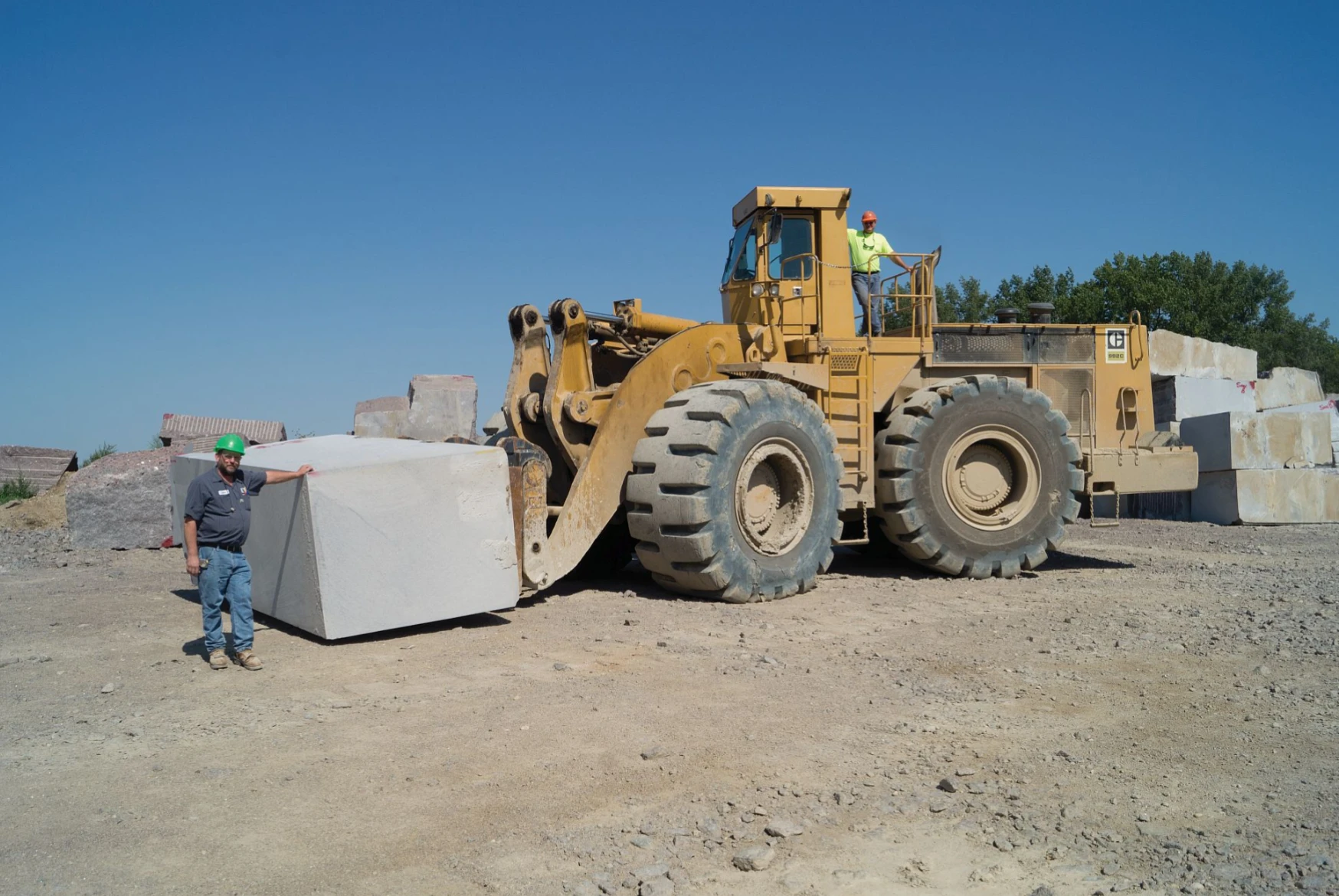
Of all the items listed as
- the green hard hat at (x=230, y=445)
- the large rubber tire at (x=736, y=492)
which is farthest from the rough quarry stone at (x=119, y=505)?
the large rubber tire at (x=736, y=492)

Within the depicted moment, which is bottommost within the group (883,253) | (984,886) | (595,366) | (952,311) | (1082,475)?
(984,886)

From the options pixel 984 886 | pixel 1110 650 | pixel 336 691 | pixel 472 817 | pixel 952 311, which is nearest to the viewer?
pixel 984 886

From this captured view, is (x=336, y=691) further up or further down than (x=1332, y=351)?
further down

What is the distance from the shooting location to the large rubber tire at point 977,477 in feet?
33.0

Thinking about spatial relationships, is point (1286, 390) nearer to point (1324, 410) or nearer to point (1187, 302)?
point (1324, 410)

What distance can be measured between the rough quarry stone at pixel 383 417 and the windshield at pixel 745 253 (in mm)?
6908

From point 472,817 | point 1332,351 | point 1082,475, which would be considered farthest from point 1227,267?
point 472,817

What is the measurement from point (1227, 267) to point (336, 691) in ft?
138

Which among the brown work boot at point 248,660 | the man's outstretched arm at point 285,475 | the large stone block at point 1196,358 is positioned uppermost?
the large stone block at point 1196,358

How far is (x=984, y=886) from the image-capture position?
141 inches

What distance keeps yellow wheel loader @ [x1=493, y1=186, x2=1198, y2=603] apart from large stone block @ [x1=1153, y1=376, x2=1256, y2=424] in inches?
282

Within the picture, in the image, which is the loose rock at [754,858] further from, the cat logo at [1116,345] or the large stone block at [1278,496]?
the large stone block at [1278,496]

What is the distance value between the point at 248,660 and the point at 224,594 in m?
0.52

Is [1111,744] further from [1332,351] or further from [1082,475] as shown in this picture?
[1332,351]
